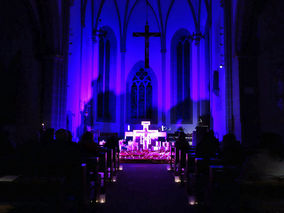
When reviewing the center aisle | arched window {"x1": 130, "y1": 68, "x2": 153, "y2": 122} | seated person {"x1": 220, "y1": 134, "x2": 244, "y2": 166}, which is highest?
arched window {"x1": 130, "y1": 68, "x2": 153, "y2": 122}

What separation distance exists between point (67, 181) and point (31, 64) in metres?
6.83

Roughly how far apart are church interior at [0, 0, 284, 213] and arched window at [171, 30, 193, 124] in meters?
0.07

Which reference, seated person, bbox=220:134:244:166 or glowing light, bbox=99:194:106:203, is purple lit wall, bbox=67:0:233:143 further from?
seated person, bbox=220:134:244:166

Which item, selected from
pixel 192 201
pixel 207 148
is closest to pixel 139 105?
pixel 207 148

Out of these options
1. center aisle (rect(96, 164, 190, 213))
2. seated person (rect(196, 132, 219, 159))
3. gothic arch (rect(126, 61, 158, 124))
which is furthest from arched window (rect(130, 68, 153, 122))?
seated person (rect(196, 132, 219, 159))

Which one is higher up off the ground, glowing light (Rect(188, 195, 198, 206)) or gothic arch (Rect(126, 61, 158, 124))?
gothic arch (Rect(126, 61, 158, 124))

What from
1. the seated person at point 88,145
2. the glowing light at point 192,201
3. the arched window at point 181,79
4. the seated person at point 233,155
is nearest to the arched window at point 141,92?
the arched window at point 181,79

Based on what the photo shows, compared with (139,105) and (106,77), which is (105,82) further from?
(139,105)

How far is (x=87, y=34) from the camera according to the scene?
15391 millimetres

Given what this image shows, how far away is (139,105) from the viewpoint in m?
18.9

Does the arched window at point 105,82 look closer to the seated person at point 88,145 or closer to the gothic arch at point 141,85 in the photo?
the gothic arch at point 141,85

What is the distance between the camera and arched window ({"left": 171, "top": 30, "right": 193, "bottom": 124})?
59.9 ft

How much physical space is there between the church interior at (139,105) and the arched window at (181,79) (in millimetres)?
65

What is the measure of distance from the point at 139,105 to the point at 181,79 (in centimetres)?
325
